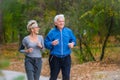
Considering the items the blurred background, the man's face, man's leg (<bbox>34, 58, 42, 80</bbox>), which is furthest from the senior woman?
the blurred background

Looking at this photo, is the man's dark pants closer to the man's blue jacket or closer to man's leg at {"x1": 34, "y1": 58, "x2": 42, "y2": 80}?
the man's blue jacket

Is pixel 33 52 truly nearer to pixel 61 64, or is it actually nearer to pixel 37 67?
pixel 37 67

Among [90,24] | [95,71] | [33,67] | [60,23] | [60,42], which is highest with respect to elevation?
[60,23]

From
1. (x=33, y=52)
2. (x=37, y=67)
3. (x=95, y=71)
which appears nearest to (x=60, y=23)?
(x=33, y=52)

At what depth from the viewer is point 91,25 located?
53.4 feet

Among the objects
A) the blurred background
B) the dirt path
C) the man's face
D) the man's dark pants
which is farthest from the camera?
the blurred background

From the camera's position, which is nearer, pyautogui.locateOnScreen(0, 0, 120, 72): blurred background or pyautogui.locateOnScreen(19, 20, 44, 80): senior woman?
pyautogui.locateOnScreen(19, 20, 44, 80): senior woman

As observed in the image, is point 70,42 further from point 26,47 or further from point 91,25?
point 91,25

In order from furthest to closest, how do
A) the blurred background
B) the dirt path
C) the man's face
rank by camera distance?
1. the blurred background
2. the dirt path
3. the man's face

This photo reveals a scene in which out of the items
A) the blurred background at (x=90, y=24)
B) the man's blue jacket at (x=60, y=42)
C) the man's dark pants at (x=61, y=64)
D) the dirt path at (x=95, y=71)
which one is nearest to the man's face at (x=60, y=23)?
the man's blue jacket at (x=60, y=42)

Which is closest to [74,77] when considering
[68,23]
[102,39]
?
[68,23]

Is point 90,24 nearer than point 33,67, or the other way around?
point 33,67

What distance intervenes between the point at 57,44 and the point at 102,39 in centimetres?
964

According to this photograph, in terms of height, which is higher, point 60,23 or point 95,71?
point 60,23
